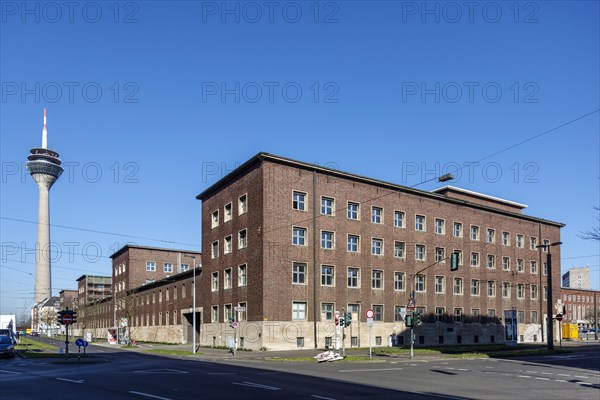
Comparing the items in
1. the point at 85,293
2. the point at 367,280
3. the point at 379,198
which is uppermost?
the point at 379,198

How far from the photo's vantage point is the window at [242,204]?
52.7m

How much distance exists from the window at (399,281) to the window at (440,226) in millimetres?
7488

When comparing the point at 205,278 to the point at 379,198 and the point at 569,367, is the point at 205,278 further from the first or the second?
the point at 569,367

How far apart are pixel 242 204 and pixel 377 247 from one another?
45.1 feet

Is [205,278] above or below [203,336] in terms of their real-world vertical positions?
above

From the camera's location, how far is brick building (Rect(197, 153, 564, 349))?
49094 millimetres

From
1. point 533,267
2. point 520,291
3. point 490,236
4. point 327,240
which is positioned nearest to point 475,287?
point 490,236

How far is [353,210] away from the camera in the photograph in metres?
55.2

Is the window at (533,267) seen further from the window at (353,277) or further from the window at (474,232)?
the window at (353,277)

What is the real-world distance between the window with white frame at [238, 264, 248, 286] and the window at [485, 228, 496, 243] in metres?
31.5

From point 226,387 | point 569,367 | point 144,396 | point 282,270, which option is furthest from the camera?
point 282,270

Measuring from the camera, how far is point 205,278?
61.0m

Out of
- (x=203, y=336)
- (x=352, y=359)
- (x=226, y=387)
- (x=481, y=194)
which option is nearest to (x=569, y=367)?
(x=352, y=359)

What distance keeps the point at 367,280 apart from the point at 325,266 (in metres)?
A: 5.22
